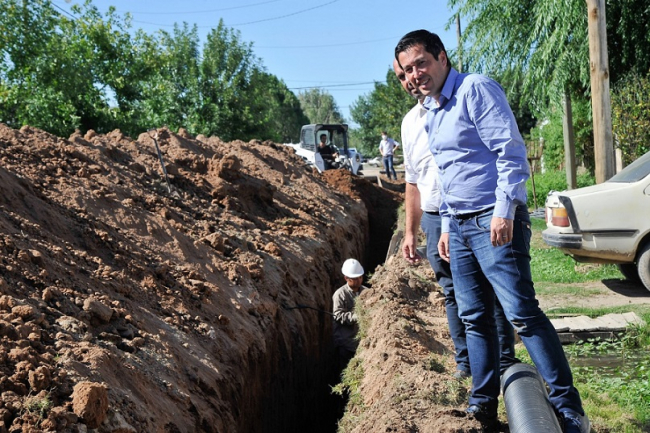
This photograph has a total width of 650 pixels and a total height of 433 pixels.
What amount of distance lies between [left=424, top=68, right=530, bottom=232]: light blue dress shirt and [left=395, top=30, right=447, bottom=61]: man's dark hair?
15 cm

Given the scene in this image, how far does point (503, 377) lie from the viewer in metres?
3.72

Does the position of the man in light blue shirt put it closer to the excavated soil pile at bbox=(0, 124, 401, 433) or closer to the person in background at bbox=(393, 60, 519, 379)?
the person in background at bbox=(393, 60, 519, 379)

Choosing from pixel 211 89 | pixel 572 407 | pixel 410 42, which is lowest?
pixel 572 407

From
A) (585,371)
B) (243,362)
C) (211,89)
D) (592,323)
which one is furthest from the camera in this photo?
(211,89)

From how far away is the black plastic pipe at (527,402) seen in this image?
Result: 3043 mm

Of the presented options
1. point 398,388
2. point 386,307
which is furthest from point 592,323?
point 398,388

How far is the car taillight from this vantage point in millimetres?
7891

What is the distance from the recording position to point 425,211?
15.1ft

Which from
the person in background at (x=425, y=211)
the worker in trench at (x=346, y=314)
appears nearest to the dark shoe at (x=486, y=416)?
the person in background at (x=425, y=211)

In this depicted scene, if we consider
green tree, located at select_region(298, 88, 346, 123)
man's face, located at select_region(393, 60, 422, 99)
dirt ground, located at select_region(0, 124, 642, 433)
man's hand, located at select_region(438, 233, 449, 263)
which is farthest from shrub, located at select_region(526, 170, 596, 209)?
green tree, located at select_region(298, 88, 346, 123)

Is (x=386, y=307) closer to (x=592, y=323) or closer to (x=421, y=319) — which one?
(x=421, y=319)

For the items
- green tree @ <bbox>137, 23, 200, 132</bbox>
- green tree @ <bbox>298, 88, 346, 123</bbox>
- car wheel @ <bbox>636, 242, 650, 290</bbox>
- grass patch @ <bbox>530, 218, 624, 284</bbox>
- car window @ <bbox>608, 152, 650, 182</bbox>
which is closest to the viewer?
car wheel @ <bbox>636, 242, 650, 290</bbox>

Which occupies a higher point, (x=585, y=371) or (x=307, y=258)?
(x=307, y=258)

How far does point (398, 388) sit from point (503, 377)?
888mm
